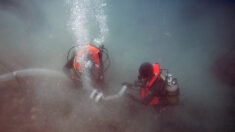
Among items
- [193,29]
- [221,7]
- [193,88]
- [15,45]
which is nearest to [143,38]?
[193,29]

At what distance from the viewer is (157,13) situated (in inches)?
512

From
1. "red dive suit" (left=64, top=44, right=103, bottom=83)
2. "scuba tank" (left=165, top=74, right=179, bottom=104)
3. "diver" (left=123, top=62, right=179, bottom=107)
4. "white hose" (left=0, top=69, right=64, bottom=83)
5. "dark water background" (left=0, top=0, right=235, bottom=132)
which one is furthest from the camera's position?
"white hose" (left=0, top=69, right=64, bottom=83)

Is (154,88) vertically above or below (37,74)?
below

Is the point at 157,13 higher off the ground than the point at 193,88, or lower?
higher

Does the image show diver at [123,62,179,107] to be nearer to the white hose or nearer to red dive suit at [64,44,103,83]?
red dive suit at [64,44,103,83]

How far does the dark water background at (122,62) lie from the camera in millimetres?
3551

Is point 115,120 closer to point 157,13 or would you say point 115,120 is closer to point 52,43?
point 52,43

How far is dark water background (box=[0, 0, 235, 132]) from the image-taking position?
355cm

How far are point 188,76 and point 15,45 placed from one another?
7.77 metres

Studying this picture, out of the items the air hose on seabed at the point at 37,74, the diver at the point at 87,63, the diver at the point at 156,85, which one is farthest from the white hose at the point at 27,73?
the diver at the point at 156,85

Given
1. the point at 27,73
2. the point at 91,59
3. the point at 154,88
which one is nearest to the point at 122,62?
the point at 91,59

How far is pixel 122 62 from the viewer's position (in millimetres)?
6773

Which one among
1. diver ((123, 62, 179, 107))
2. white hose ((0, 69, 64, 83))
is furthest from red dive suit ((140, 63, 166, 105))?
white hose ((0, 69, 64, 83))

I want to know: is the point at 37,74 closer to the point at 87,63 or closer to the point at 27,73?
the point at 27,73
